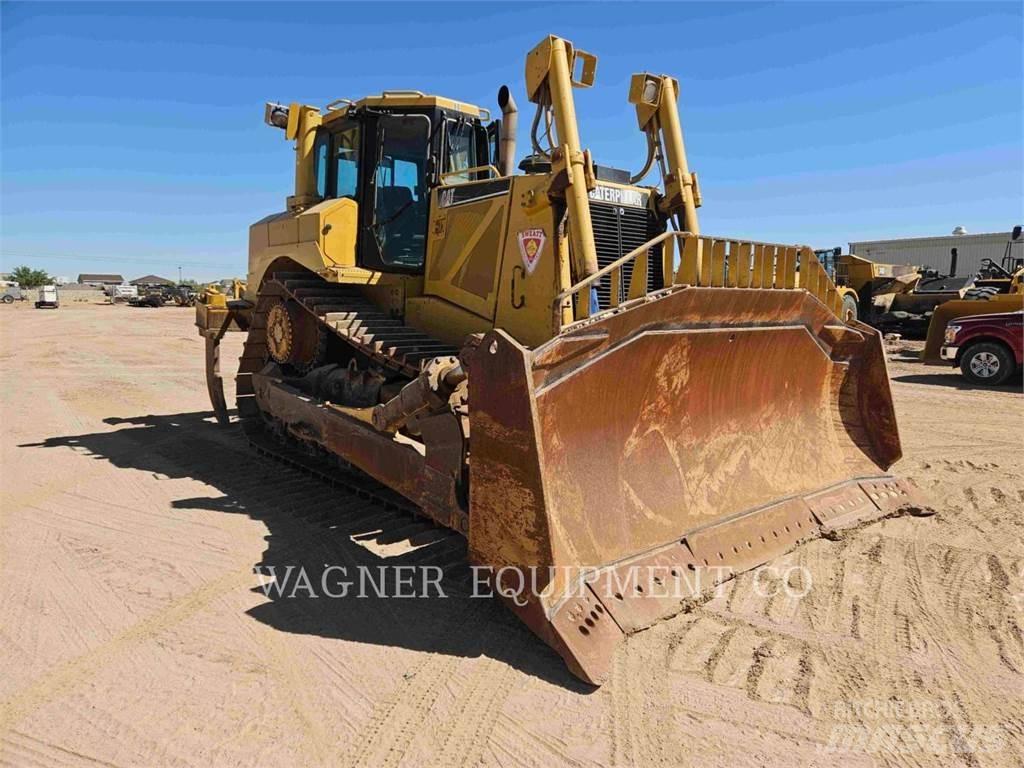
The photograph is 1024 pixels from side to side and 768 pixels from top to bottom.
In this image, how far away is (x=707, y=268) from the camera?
3.90 m

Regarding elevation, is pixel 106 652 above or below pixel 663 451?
below

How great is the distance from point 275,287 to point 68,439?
3.35m

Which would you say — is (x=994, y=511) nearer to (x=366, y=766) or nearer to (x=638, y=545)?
(x=638, y=545)

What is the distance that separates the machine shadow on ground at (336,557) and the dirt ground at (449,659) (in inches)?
0.8

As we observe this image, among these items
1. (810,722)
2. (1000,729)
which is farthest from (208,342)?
(1000,729)

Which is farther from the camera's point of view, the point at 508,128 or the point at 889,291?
the point at 889,291

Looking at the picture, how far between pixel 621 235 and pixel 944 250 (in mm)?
41353

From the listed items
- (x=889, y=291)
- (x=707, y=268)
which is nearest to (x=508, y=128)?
(x=707, y=268)

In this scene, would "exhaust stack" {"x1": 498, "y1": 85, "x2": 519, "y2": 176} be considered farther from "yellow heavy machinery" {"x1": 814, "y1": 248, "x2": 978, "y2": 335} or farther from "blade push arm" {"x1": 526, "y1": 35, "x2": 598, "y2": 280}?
"yellow heavy machinery" {"x1": 814, "y1": 248, "x2": 978, "y2": 335}

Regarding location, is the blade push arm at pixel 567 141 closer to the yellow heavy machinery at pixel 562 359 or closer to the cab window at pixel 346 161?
the yellow heavy machinery at pixel 562 359

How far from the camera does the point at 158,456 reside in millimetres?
7020

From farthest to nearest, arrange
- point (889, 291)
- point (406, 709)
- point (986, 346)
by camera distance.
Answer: point (889, 291), point (986, 346), point (406, 709)

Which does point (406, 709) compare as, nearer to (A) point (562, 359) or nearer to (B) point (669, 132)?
(A) point (562, 359)

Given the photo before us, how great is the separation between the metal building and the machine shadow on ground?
41.3 m
